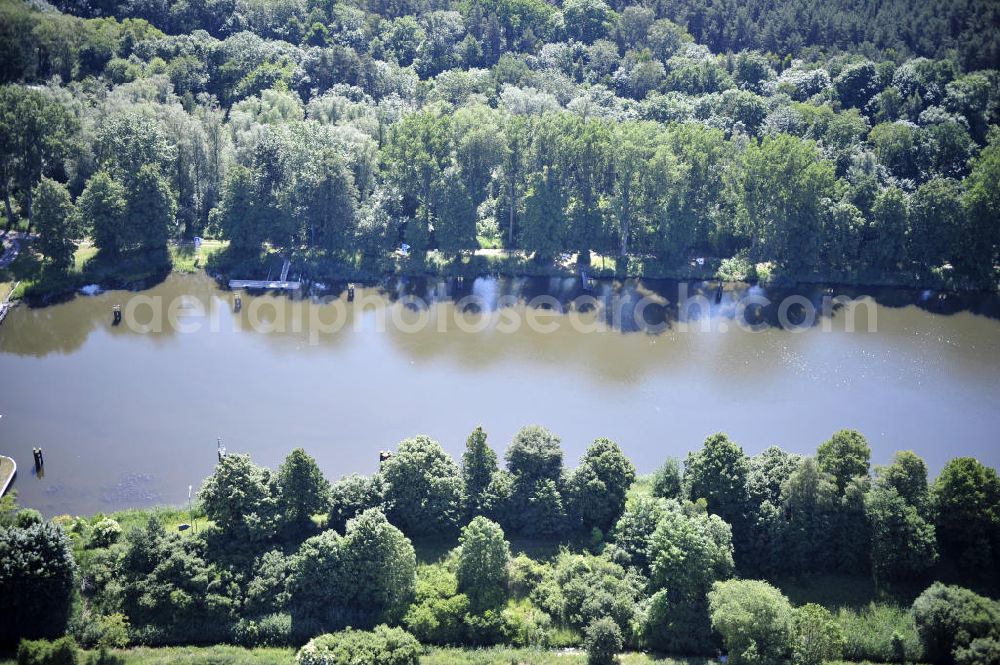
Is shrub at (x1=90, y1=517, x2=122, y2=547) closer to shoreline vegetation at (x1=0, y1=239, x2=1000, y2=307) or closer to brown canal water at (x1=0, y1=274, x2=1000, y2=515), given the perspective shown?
brown canal water at (x1=0, y1=274, x2=1000, y2=515)

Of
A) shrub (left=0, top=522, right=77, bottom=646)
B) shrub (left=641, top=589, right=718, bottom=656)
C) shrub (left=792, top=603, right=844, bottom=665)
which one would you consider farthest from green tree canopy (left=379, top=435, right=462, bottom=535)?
shrub (left=792, top=603, right=844, bottom=665)

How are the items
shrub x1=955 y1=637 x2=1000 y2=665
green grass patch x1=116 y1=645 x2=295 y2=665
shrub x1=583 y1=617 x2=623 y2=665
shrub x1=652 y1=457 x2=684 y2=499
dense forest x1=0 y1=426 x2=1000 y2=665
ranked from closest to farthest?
shrub x1=955 y1=637 x2=1000 y2=665 → green grass patch x1=116 y1=645 x2=295 y2=665 → shrub x1=583 y1=617 x2=623 y2=665 → dense forest x1=0 y1=426 x2=1000 y2=665 → shrub x1=652 y1=457 x2=684 y2=499

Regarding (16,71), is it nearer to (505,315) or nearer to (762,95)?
(505,315)

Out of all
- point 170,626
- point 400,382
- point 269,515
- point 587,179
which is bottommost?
point 170,626

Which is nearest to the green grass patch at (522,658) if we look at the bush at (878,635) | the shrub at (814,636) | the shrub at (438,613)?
the shrub at (438,613)

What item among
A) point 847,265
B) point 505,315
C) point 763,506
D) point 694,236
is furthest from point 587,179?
point 763,506

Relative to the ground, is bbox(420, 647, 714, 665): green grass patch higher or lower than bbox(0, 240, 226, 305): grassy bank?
lower
